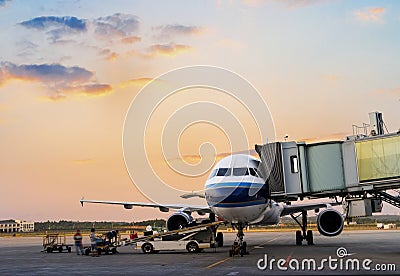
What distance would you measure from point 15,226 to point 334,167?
15890cm

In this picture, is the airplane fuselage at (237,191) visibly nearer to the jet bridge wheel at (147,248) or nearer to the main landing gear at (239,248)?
the main landing gear at (239,248)

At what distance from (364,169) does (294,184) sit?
9.59 ft

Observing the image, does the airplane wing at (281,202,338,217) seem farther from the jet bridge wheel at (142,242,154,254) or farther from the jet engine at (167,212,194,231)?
the jet bridge wheel at (142,242,154,254)

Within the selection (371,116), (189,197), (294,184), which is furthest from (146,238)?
(371,116)

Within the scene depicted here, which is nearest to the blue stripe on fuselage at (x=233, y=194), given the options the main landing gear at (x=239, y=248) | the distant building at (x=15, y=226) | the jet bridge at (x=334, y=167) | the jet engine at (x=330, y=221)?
the jet bridge at (x=334, y=167)

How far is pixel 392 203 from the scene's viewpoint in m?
22.5

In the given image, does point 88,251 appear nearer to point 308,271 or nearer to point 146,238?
point 146,238

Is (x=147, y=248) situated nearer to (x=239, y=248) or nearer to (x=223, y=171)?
(x=239, y=248)

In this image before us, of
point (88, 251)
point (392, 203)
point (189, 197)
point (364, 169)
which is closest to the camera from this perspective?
point (364, 169)

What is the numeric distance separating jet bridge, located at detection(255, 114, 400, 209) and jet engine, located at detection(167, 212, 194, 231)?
7.99 meters

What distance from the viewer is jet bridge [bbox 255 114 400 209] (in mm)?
18969

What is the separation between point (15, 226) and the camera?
531 ft

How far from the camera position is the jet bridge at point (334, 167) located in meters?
19.0

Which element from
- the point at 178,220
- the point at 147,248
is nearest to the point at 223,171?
the point at 147,248
